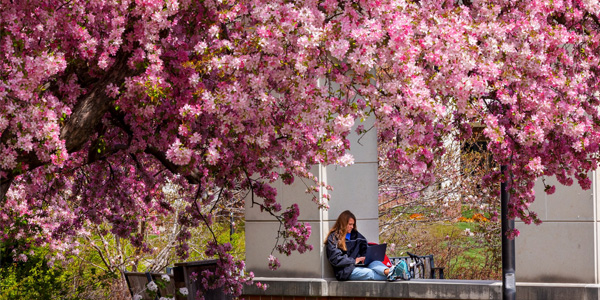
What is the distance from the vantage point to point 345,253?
1142 centimetres

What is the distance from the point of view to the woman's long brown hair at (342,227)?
36.9ft

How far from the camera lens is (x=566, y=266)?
1040cm

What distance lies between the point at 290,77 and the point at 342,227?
5432 millimetres

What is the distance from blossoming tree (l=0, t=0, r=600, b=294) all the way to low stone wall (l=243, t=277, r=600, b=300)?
10.3 feet

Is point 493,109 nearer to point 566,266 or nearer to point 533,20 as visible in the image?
point 533,20

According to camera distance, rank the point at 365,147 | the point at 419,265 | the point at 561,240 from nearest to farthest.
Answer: the point at 561,240, the point at 365,147, the point at 419,265

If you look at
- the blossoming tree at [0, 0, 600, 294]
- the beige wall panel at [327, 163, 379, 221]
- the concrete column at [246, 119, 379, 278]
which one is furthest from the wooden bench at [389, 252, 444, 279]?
the blossoming tree at [0, 0, 600, 294]

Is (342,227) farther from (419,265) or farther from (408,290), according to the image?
(419,265)

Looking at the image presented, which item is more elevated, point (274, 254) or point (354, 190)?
point (354, 190)

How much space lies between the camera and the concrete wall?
10344 millimetres

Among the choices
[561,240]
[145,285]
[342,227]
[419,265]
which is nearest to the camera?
[561,240]

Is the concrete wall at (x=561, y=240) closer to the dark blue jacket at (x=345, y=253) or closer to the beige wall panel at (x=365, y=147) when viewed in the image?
the dark blue jacket at (x=345, y=253)

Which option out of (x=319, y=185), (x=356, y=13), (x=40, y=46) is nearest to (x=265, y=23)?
(x=356, y=13)

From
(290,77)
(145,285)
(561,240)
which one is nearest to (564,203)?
(561,240)
